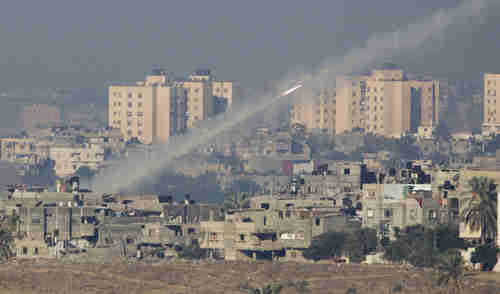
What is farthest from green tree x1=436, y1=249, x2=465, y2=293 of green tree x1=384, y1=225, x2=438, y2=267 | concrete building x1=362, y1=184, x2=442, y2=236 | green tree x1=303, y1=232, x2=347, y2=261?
concrete building x1=362, y1=184, x2=442, y2=236

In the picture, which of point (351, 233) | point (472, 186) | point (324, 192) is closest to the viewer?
point (472, 186)

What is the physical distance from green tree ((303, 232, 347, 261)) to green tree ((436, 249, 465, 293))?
545 inches

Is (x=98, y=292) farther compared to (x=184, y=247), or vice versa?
(x=184, y=247)

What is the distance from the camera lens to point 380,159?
190 meters

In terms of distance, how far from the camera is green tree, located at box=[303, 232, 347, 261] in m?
87.3

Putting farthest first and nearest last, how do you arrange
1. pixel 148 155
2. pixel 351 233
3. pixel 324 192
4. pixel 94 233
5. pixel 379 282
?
pixel 148 155 → pixel 324 192 → pixel 94 233 → pixel 351 233 → pixel 379 282

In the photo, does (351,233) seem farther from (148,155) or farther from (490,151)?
(490,151)

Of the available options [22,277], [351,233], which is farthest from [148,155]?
[22,277]

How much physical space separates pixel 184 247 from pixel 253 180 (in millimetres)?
93825

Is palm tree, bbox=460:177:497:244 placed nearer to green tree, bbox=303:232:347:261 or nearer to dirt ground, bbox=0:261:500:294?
dirt ground, bbox=0:261:500:294

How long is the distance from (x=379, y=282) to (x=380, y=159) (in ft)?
380

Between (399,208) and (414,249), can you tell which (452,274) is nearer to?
(414,249)

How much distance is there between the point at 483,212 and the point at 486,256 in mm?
4085

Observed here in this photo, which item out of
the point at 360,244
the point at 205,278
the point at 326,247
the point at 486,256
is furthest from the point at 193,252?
the point at 486,256
